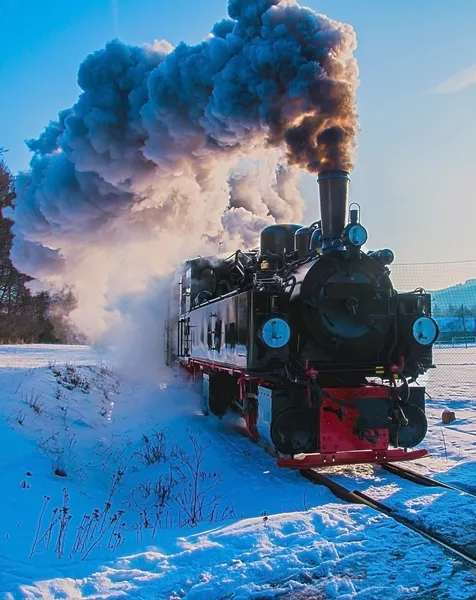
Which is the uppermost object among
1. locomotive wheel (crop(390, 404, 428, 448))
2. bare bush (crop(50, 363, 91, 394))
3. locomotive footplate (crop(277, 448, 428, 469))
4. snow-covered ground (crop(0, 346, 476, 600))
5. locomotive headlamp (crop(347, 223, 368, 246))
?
locomotive headlamp (crop(347, 223, 368, 246))

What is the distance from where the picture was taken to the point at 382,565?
3.86 meters

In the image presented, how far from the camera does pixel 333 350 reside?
6.84 m

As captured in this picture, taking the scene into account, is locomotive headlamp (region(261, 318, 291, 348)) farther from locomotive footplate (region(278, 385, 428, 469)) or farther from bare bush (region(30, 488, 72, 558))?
bare bush (region(30, 488, 72, 558))

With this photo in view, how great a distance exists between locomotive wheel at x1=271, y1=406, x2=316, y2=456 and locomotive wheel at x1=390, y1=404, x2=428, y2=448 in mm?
1140

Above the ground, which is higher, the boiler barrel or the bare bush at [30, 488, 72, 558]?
the boiler barrel

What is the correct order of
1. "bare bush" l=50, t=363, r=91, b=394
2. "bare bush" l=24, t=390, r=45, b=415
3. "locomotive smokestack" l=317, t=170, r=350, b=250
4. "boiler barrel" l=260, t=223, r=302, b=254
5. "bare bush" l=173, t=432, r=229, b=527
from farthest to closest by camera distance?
"bare bush" l=50, t=363, r=91, b=394 → "boiler barrel" l=260, t=223, r=302, b=254 → "bare bush" l=24, t=390, r=45, b=415 → "locomotive smokestack" l=317, t=170, r=350, b=250 → "bare bush" l=173, t=432, r=229, b=527

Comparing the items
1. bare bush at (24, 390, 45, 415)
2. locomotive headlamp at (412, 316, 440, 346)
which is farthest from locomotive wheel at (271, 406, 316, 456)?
bare bush at (24, 390, 45, 415)

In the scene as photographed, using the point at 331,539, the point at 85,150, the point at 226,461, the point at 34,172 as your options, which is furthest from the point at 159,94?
the point at 331,539

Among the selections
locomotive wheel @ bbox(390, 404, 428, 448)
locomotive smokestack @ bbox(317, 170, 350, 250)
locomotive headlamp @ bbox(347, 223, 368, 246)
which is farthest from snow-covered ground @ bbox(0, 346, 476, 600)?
locomotive smokestack @ bbox(317, 170, 350, 250)

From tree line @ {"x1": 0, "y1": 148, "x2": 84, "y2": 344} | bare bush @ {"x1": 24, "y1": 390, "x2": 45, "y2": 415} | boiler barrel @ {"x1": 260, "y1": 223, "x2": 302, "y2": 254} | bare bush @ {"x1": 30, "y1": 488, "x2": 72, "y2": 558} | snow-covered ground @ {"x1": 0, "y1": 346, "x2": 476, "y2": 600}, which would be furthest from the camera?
tree line @ {"x1": 0, "y1": 148, "x2": 84, "y2": 344}

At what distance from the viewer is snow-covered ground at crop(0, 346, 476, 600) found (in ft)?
11.8

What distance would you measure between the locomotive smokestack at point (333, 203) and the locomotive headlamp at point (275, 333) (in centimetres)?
139

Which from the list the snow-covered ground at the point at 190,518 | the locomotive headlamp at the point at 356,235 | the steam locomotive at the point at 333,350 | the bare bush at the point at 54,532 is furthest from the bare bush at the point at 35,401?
→ the locomotive headlamp at the point at 356,235

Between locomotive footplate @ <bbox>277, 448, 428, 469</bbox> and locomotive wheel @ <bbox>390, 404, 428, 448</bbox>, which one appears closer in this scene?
locomotive footplate @ <bbox>277, 448, 428, 469</bbox>
